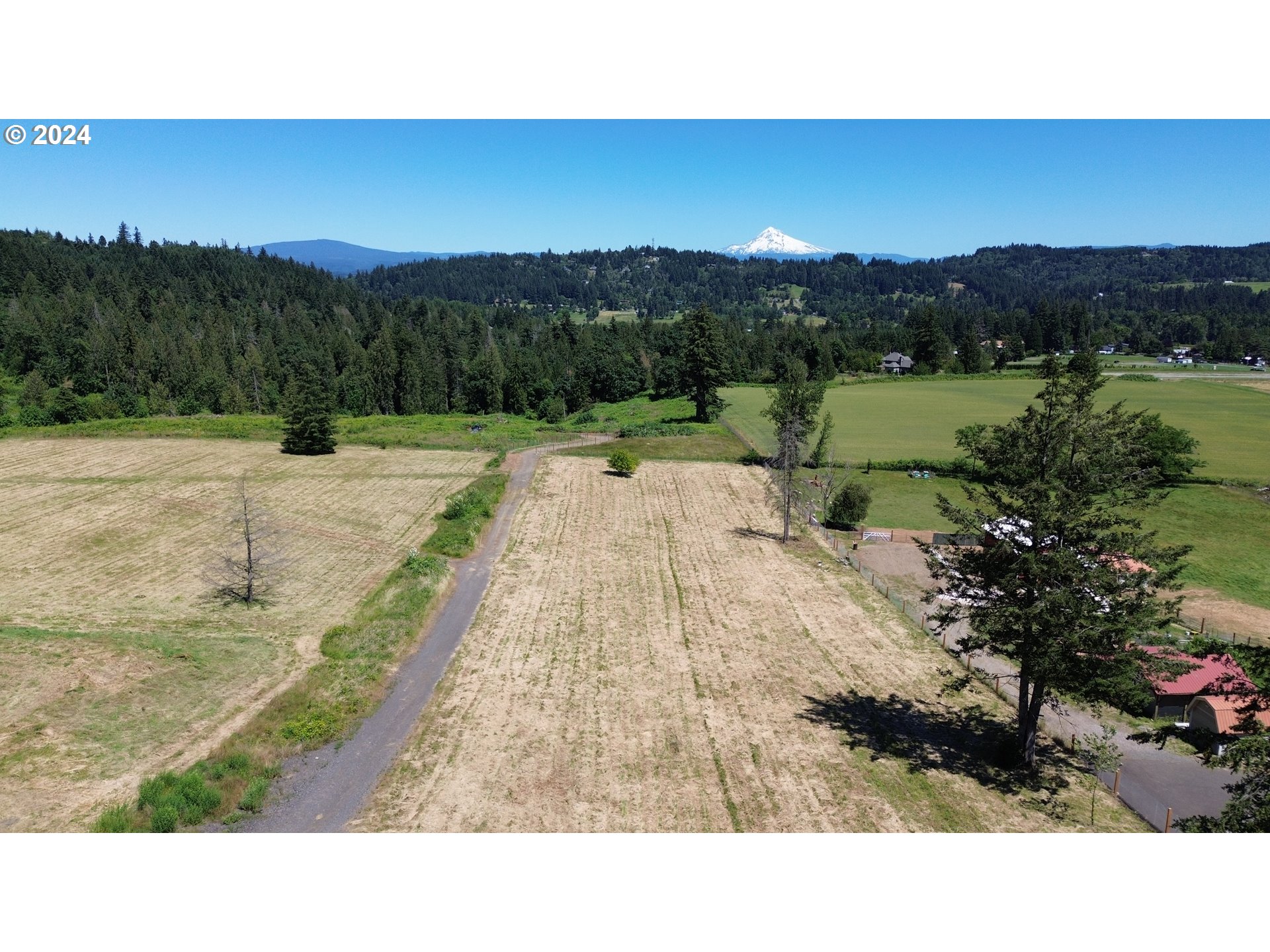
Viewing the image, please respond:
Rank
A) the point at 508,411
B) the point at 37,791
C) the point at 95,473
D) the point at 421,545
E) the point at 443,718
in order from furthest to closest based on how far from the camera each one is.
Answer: the point at 508,411 → the point at 95,473 → the point at 421,545 → the point at 443,718 → the point at 37,791

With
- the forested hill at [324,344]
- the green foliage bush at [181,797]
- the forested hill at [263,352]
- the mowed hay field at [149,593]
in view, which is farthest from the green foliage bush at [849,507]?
the forested hill at [263,352]

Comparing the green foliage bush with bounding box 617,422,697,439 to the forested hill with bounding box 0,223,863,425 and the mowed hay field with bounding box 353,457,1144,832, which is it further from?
the mowed hay field with bounding box 353,457,1144,832

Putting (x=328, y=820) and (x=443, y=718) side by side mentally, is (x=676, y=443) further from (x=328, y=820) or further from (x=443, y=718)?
(x=328, y=820)

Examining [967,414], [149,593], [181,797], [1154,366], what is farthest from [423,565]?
[1154,366]

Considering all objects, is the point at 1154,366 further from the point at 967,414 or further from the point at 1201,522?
the point at 1201,522

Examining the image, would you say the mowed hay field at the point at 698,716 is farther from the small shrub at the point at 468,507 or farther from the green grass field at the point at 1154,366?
the green grass field at the point at 1154,366

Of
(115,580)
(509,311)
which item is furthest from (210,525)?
(509,311)

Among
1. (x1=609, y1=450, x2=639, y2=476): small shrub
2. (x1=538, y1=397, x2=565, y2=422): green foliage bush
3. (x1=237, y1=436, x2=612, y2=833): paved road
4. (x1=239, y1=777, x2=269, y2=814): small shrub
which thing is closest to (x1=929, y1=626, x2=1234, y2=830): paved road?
(x1=237, y1=436, x2=612, y2=833): paved road
